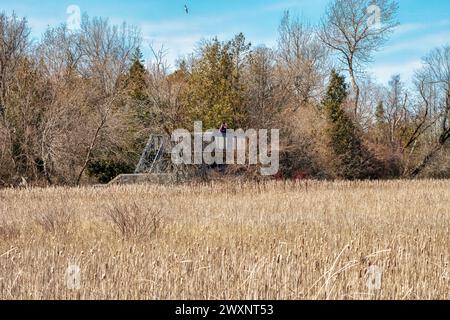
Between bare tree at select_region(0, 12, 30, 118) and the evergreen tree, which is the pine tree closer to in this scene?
the evergreen tree

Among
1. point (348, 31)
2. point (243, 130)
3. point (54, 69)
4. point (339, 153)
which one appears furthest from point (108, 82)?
point (348, 31)

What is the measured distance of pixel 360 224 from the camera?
8438mm

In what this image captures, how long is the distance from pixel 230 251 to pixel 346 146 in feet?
67.9

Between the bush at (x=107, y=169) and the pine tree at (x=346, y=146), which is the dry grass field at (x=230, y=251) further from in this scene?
the pine tree at (x=346, y=146)

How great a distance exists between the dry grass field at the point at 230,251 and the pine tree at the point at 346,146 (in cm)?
1355

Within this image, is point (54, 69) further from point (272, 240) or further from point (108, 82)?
point (272, 240)

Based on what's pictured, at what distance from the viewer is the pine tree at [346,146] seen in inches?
990

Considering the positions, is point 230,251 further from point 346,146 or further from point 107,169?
point 346,146

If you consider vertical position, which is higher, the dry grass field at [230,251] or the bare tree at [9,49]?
the bare tree at [9,49]

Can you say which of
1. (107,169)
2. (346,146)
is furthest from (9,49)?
(346,146)

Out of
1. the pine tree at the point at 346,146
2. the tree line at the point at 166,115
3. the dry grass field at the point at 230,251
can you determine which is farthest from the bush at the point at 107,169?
the dry grass field at the point at 230,251

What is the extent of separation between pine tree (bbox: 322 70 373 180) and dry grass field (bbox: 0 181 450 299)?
13551 millimetres

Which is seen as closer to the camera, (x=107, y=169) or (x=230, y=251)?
(x=230, y=251)

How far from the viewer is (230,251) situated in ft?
19.1
